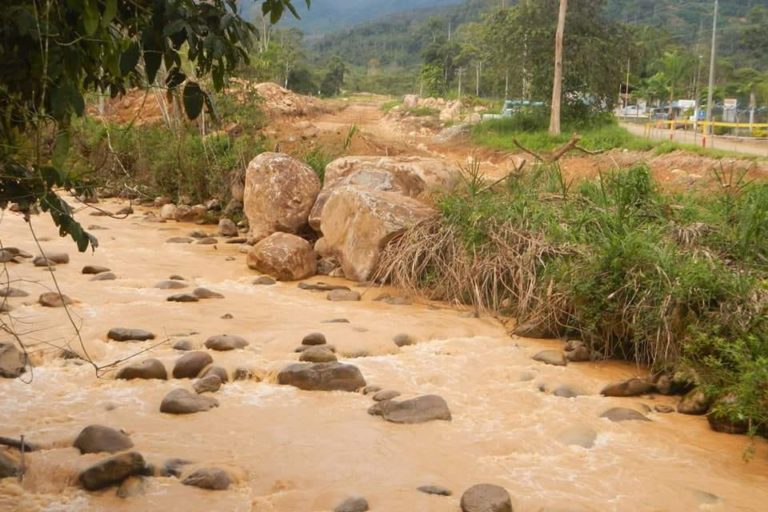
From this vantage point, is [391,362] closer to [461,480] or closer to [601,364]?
[601,364]

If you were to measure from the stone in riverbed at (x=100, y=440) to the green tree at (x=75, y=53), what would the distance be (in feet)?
5.74

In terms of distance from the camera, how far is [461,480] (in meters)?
4.04

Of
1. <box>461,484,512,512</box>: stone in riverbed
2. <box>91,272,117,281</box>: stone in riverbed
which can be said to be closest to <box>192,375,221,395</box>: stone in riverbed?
<box>461,484,512,512</box>: stone in riverbed

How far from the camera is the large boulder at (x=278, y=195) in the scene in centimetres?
977

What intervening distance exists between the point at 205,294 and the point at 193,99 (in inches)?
202

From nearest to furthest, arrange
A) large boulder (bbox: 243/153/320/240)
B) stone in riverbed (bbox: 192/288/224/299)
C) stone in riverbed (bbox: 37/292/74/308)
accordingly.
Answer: stone in riverbed (bbox: 37/292/74/308) < stone in riverbed (bbox: 192/288/224/299) < large boulder (bbox: 243/153/320/240)

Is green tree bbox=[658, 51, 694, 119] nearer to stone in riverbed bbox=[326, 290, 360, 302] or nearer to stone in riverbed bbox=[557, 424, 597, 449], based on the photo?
stone in riverbed bbox=[326, 290, 360, 302]

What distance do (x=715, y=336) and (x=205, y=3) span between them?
406 cm

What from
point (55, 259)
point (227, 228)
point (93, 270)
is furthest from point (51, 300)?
point (227, 228)

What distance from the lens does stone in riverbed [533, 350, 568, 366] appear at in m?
6.04

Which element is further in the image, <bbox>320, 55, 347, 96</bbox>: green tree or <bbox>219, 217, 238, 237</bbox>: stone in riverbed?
<bbox>320, 55, 347, 96</bbox>: green tree

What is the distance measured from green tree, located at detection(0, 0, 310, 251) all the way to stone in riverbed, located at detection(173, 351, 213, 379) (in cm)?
274

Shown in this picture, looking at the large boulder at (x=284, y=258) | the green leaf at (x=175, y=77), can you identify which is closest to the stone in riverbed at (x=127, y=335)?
the large boulder at (x=284, y=258)

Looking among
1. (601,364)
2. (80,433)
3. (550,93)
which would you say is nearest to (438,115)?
(550,93)
